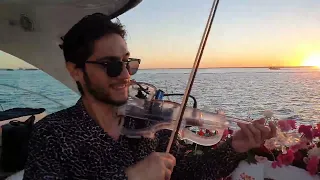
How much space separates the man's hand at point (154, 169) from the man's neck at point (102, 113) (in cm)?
22

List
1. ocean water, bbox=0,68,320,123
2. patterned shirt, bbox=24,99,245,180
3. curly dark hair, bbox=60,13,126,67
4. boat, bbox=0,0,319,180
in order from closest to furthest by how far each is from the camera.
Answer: patterned shirt, bbox=24,99,245,180
curly dark hair, bbox=60,13,126,67
boat, bbox=0,0,319,180
ocean water, bbox=0,68,320,123

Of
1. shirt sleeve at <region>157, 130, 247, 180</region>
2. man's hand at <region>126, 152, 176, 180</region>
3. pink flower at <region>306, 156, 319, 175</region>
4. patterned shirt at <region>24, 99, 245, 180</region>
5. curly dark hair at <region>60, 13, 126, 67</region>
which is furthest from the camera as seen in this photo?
pink flower at <region>306, 156, 319, 175</region>

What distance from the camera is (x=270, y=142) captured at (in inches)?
64.2

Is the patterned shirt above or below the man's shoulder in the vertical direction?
below

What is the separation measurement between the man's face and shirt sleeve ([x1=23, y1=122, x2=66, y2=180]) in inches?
6.5

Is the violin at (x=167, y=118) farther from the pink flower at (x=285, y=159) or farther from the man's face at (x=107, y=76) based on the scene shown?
the pink flower at (x=285, y=159)

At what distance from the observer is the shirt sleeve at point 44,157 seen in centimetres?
94

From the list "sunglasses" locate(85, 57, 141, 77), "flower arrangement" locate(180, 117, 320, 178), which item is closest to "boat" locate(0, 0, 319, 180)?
"flower arrangement" locate(180, 117, 320, 178)

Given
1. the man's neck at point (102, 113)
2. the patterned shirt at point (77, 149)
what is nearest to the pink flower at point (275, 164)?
the patterned shirt at point (77, 149)

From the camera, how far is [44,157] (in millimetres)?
→ 957

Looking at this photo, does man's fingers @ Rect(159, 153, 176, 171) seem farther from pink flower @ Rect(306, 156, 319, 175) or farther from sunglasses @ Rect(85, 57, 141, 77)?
pink flower @ Rect(306, 156, 319, 175)

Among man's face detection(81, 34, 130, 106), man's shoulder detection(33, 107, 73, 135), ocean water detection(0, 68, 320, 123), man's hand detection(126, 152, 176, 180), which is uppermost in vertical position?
man's face detection(81, 34, 130, 106)

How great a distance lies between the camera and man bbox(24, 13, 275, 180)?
3.20 feet

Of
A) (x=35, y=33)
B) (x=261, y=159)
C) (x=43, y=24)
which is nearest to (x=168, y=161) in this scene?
(x=261, y=159)
